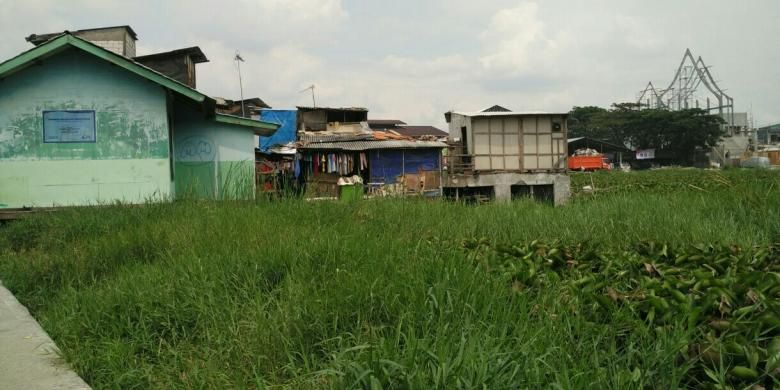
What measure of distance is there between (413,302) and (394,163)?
23104 millimetres

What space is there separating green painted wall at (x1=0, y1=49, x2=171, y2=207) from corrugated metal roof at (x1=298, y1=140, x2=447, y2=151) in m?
13.2

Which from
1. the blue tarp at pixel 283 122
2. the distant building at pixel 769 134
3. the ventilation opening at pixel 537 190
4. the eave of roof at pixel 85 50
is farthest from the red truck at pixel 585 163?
the distant building at pixel 769 134

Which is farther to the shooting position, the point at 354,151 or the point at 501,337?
the point at 354,151

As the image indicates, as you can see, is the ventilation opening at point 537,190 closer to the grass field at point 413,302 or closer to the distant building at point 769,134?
the grass field at point 413,302

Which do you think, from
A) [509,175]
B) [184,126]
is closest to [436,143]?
[509,175]

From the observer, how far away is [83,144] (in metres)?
12.4

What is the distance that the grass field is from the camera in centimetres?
261

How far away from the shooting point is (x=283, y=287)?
4250 millimetres

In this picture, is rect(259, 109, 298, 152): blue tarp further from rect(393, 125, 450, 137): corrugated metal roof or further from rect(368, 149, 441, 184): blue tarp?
rect(393, 125, 450, 137): corrugated metal roof

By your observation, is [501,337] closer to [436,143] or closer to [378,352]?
[378,352]

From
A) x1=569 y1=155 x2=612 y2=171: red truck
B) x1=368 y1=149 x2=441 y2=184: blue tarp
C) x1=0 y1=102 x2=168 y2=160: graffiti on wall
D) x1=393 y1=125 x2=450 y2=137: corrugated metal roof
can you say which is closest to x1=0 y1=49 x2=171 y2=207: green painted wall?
x1=0 y1=102 x2=168 y2=160: graffiti on wall

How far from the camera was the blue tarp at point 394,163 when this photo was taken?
26203mm

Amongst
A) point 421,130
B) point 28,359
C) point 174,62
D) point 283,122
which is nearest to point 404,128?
point 421,130

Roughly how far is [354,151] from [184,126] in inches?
473
